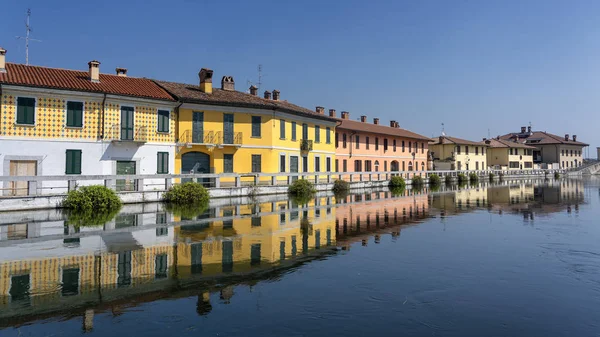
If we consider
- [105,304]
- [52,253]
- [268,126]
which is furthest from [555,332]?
[268,126]

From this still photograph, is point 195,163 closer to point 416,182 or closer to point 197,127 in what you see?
point 197,127

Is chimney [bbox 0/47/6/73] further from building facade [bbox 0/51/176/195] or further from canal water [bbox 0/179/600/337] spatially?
canal water [bbox 0/179/600/337]

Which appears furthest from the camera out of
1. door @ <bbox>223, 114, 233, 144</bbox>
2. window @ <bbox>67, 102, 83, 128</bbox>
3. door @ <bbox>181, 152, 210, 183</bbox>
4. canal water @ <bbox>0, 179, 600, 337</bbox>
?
door @ <bbox>223, 114, 233, 144</bbox>

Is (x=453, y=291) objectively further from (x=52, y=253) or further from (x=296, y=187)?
(x=296, y=187)

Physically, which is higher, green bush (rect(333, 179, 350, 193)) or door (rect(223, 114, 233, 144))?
door (rect(223, 114, 233, 144))

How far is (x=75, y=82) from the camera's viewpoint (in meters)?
24.9

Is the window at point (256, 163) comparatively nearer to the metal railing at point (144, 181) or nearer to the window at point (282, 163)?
the metal railing at point (144, 181)

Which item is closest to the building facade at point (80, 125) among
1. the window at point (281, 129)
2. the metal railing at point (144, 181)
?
the metal railing at point (144, 181)

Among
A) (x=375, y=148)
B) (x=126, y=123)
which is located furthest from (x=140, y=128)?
(x=375, y=148)

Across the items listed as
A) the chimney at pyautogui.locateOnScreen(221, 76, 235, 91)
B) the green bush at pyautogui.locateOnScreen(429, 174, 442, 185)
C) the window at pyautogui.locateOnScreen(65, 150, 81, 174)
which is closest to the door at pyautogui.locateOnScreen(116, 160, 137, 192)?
the window at pyautogui.locateOnScreen(65, 150, 81, 174)

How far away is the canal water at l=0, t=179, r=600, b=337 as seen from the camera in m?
5.26

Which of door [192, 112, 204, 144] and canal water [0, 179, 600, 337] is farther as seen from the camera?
door [192, 112, 204, 144]

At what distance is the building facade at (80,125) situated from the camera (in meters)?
22.2

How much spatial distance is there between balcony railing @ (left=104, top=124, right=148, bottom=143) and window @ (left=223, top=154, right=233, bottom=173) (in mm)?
5869
